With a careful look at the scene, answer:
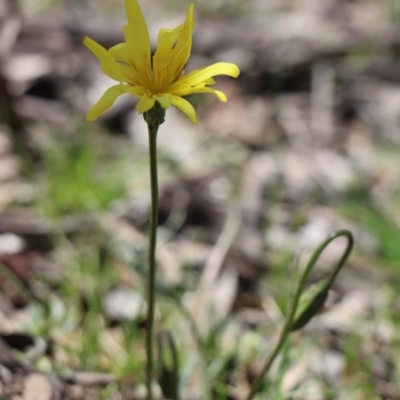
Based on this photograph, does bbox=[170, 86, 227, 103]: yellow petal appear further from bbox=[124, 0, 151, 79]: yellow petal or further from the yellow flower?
bbox=[124, 0, 151, 79]: yellow petal

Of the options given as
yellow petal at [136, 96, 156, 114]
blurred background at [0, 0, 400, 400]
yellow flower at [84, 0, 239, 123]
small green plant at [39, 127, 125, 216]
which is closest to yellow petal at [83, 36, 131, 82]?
yellow flower at [84, 0, 239, 123]

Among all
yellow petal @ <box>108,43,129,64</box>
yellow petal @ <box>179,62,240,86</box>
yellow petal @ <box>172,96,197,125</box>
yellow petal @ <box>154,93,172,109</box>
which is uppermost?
yellow petal @ <box>108,43,129,64</box>

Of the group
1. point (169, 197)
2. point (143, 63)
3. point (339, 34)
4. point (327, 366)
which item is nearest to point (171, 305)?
point (327, 366)

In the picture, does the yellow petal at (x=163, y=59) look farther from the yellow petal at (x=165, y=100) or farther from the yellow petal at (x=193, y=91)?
the yellow petal at (x=165, y=100)

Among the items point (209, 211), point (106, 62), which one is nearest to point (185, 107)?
point (106, 62)

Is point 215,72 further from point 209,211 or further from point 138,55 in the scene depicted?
point 209,211

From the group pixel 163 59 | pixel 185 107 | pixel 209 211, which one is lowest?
pixel 209 211
